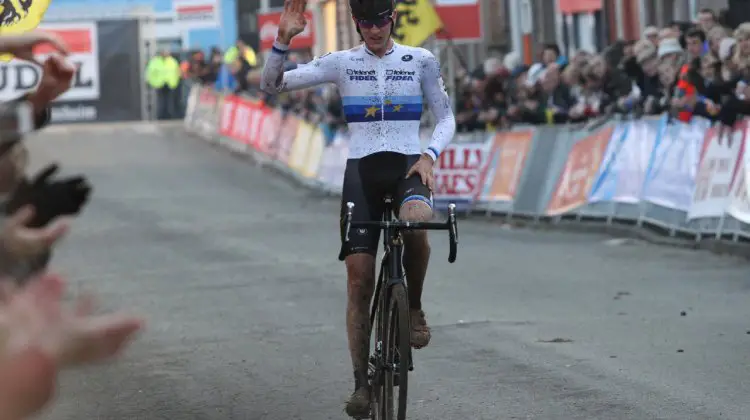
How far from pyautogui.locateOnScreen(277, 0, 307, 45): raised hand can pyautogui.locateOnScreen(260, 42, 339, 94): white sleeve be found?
79 mm

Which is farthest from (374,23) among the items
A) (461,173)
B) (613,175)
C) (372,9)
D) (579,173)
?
(461,173)

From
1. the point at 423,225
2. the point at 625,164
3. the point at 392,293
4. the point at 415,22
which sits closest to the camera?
the point at 423,225

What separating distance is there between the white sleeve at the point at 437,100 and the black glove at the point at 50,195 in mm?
3759

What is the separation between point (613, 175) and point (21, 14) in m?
13.1

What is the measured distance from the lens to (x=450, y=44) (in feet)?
83.8

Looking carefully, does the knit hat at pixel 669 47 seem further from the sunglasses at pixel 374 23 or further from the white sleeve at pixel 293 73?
the sunglasses at pixel 374 23

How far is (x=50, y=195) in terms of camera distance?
3.83 m

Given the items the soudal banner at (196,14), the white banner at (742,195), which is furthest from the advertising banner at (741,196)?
the soudal banner at (196,14)

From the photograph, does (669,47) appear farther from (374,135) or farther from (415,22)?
(374,135)

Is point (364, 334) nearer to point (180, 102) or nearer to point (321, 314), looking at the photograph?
point (321, 314)

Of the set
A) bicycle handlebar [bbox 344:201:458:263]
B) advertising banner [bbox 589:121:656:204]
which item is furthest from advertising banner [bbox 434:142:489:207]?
bicycle handlebar [bbox 344:201:458:263]

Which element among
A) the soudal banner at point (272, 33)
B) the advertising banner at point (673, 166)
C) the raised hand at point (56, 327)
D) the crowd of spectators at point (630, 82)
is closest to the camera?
the raised hand at point (56, 327)

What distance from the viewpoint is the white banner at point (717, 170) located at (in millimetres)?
16375

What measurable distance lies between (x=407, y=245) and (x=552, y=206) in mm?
13968
